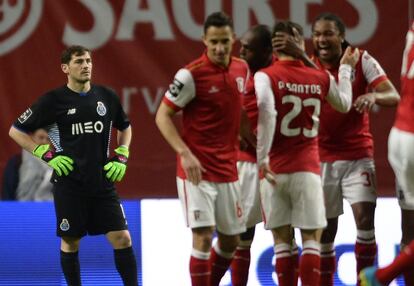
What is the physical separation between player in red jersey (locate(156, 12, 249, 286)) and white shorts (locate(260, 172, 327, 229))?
0.18m

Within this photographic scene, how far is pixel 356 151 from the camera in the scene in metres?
8.71

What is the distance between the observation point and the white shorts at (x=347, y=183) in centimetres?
864

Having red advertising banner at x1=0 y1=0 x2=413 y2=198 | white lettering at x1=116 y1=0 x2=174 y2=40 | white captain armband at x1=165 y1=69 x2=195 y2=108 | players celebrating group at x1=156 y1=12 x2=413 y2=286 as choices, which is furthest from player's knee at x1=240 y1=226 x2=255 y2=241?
white lettering at x1=116 y1=0 x2=174 y2=40

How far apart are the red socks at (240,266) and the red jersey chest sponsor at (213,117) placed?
39.8 inches

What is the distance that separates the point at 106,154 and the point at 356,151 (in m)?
1.61

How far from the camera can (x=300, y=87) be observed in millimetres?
7910

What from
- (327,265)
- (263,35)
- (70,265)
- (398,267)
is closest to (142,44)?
(263,35)

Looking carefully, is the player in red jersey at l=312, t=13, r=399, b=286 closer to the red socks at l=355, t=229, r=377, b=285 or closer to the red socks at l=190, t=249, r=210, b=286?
the red socks at l=355, t=229, r=377, b=285

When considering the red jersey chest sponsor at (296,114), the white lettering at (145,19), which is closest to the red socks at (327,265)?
the red jersey chest sponsor at (296,114)

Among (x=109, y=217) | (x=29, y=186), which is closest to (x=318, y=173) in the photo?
(x=109, y=217)

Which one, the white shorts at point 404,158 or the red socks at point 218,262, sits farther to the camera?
the red socks at point 218,262

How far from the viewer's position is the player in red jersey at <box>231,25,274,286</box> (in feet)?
28.7

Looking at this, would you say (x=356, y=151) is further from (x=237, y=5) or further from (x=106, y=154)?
(x=237, y=5)

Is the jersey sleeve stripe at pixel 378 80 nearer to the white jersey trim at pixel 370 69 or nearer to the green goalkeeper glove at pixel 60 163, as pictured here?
the white jersey trim at pixel 370 69
